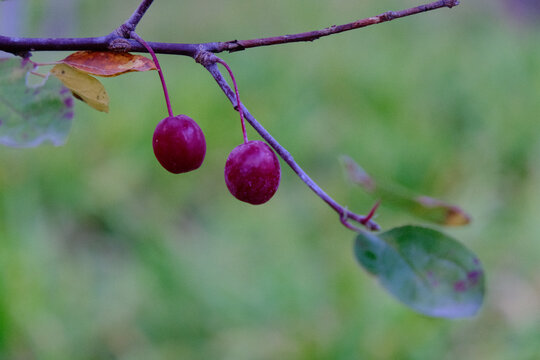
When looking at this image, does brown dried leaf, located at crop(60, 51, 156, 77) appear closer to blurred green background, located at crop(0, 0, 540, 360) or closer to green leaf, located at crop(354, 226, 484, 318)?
green leaf, located at crop(354, 226, 484, 318)

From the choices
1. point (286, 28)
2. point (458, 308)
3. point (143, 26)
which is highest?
point (458, 308)

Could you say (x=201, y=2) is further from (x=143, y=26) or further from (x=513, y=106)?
(x=513, y=106)

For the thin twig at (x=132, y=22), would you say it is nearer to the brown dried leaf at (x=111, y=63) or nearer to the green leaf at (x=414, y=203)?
the brown dried leaf at (x=111, y=63)

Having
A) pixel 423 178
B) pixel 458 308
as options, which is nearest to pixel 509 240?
pixel 423 178

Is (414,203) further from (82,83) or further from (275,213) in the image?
(275,213)

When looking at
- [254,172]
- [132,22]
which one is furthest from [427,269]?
[132,22]

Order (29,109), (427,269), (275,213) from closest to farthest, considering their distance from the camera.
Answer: (29,109), (427,269), (275,213)

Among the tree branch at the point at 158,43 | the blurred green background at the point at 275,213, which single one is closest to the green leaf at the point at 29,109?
the tree branch at the point at 158,43
